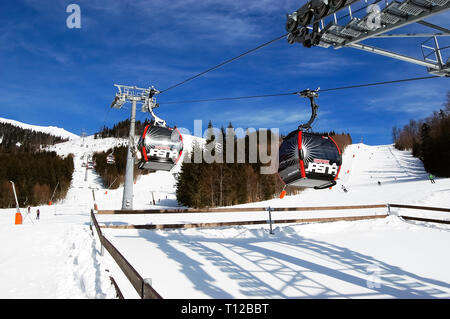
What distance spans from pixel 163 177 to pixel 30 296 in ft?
304

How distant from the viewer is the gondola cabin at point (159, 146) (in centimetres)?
959

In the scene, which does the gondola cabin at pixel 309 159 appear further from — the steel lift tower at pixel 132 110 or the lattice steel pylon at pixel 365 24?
the steel lift tower at pixel 132 110

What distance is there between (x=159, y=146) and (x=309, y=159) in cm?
493

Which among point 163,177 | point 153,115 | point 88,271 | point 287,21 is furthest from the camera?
point 163,177

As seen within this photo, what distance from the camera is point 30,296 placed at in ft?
17.9

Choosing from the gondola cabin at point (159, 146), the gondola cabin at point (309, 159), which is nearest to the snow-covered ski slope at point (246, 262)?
the gondola cabin at point (309, 159)

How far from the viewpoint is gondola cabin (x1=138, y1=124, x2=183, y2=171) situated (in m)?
9.59

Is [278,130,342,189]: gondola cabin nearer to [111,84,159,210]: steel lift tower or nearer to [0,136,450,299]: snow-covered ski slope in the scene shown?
[0,136,450,299]: snow-covered ski slope

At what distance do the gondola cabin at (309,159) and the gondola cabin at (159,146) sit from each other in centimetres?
393

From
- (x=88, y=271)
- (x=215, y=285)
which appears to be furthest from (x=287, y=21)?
(x=88, y=271)

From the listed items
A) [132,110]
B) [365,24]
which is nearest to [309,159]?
[365,24]

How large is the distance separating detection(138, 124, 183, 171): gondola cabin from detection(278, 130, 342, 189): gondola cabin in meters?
3.93

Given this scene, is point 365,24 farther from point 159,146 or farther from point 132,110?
point 132,110
